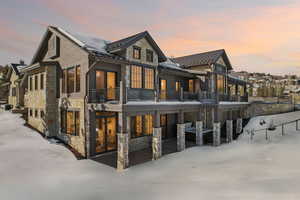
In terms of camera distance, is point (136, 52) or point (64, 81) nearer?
point (136, 52)

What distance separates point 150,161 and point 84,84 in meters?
7.35

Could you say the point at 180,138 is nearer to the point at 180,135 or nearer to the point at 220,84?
the point at 180,135

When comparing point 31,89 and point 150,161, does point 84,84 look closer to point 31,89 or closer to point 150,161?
point 150,161

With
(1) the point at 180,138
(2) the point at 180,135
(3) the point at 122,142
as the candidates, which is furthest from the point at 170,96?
(3) the point at 122,142

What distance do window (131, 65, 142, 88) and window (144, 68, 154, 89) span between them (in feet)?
2.30

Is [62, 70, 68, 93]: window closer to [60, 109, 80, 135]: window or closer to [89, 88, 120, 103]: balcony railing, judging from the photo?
[60, 109, 80, 135]: window

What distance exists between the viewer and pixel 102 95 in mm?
12703

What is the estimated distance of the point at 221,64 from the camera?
71.1ft

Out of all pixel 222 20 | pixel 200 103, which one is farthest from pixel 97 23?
pixel 200 103

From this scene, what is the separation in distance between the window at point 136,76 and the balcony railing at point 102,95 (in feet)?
6.99

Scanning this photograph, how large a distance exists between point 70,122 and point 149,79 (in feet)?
25.4

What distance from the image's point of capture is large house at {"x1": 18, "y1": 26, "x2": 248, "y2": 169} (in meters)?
12.4

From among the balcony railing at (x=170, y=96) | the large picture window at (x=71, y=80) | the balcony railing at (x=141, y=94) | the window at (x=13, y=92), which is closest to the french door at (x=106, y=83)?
the balcony railing at (x=141, y=94)

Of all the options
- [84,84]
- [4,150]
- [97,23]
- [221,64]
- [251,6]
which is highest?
[97,23]
